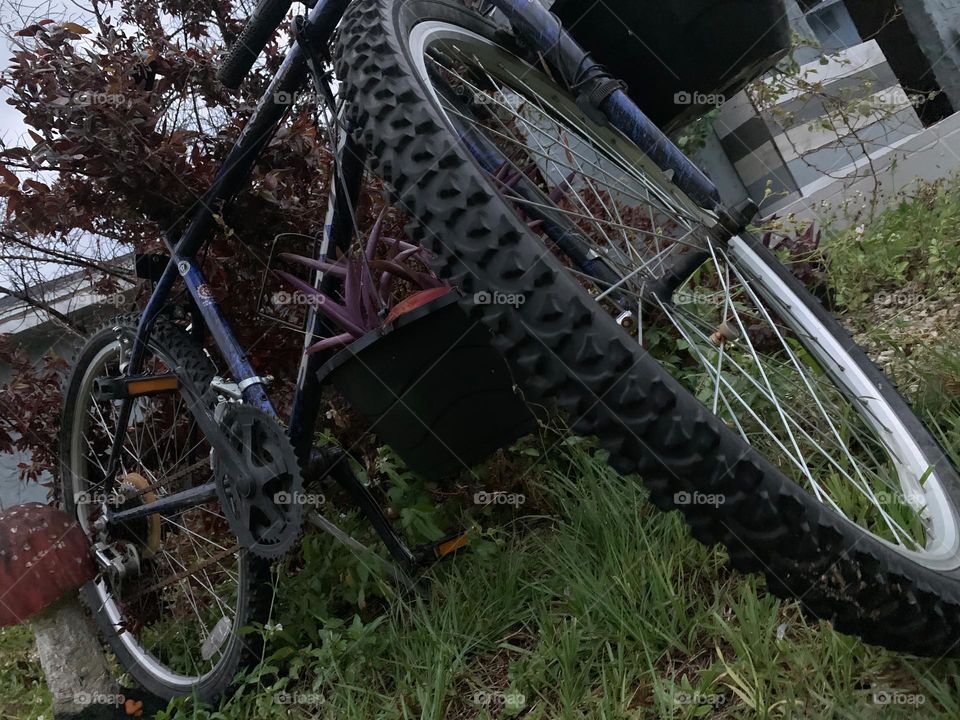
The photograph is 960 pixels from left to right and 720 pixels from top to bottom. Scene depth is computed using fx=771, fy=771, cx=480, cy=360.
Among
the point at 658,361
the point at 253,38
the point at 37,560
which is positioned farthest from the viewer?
the point at 37,560

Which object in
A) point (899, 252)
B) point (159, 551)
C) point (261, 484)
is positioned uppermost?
point (261, 484)

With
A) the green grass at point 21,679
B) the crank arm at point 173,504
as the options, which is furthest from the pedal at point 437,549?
the green grass at point 21,679

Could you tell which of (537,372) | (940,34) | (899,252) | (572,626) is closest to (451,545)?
(572,626)

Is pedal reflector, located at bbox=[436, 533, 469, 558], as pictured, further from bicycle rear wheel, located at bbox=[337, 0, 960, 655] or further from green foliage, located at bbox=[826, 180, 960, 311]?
green foliage, located at bbox=[826, 180, 960, 311]

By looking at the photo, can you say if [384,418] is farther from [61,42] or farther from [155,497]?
[61,42]

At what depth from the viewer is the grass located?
1.23 meters

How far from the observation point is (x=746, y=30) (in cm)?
177

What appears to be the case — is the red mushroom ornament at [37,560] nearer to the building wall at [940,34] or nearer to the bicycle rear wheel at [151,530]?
the bicycle rear wheel at [151,530]

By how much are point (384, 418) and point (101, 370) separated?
4.24ft

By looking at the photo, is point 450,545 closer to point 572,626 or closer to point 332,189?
point 572,626

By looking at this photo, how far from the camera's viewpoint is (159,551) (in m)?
2.32

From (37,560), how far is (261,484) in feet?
3.06

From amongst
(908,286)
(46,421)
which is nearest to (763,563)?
(908,286)

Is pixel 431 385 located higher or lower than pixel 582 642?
higher
